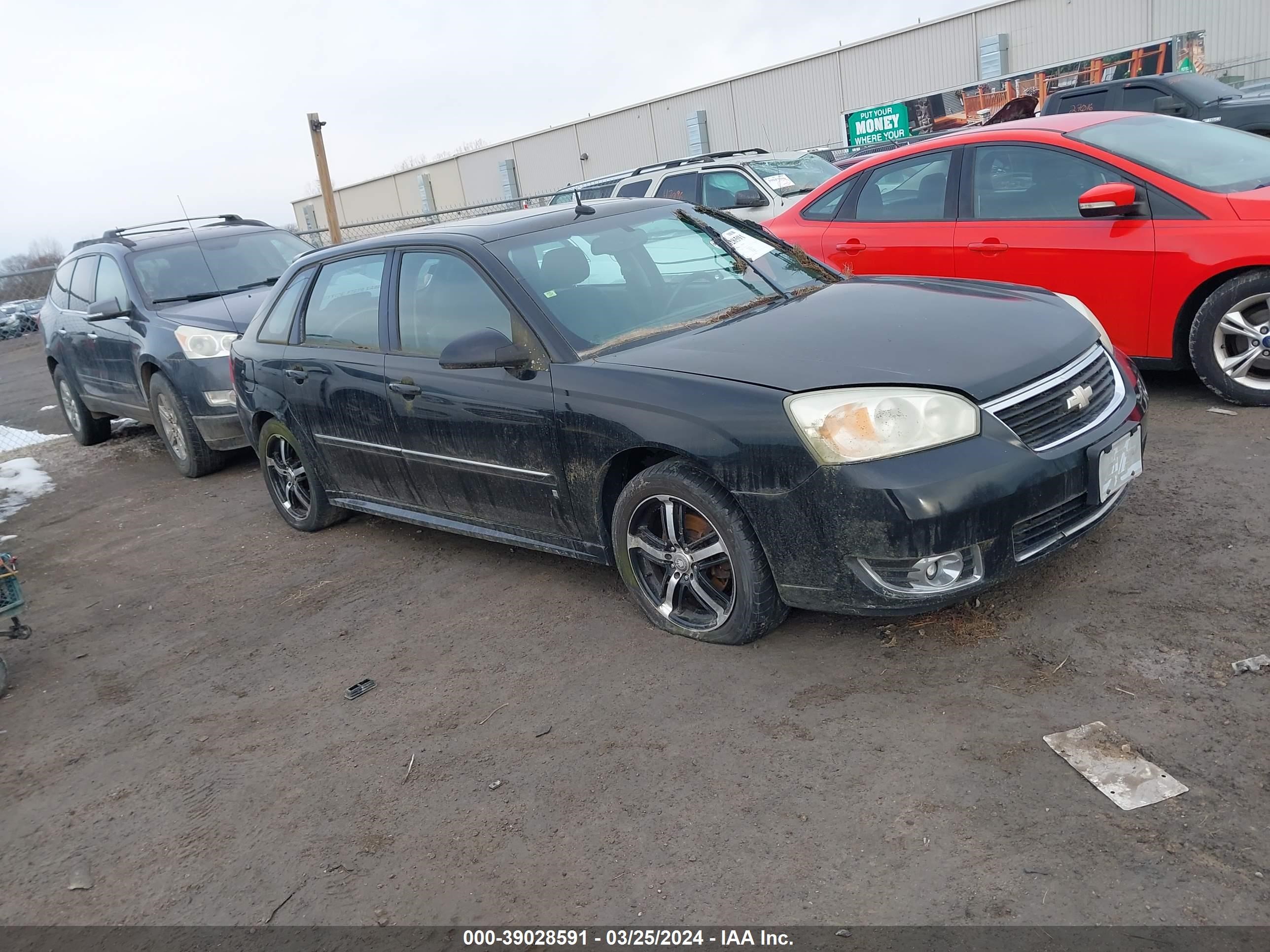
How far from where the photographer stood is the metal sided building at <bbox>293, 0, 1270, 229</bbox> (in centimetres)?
2508

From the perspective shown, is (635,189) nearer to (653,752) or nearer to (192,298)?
(192,298)

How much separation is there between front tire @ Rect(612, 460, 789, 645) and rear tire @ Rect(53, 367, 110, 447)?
8028 mm

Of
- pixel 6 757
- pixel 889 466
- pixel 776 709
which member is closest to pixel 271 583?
pixel 6 757

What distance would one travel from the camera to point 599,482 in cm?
412

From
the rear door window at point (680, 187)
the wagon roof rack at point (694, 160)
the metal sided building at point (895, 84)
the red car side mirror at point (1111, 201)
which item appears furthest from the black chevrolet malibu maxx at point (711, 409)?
the metal sided building at point (895, 84)

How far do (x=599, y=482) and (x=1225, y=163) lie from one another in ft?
14.0

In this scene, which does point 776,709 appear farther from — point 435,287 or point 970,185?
point 970,185

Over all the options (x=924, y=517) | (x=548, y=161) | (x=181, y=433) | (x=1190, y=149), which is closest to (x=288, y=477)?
(x=181, y=433)

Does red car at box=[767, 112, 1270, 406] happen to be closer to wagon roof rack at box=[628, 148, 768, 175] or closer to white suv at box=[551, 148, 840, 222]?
white suv at box=[551, 148, 840, 222]

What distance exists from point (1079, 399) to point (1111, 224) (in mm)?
2589

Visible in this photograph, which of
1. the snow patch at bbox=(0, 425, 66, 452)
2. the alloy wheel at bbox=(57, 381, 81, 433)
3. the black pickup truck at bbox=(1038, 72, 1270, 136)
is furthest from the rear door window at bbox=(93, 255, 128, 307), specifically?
the black pickup truck at bbox=(1038, 72, 1270, 136)

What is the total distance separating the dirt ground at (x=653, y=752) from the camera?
262 centimetres

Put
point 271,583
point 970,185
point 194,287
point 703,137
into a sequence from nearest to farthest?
point 271,583 → point 970,185 → point 194,287 → point 703,137

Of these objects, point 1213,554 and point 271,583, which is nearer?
point 1213,554
